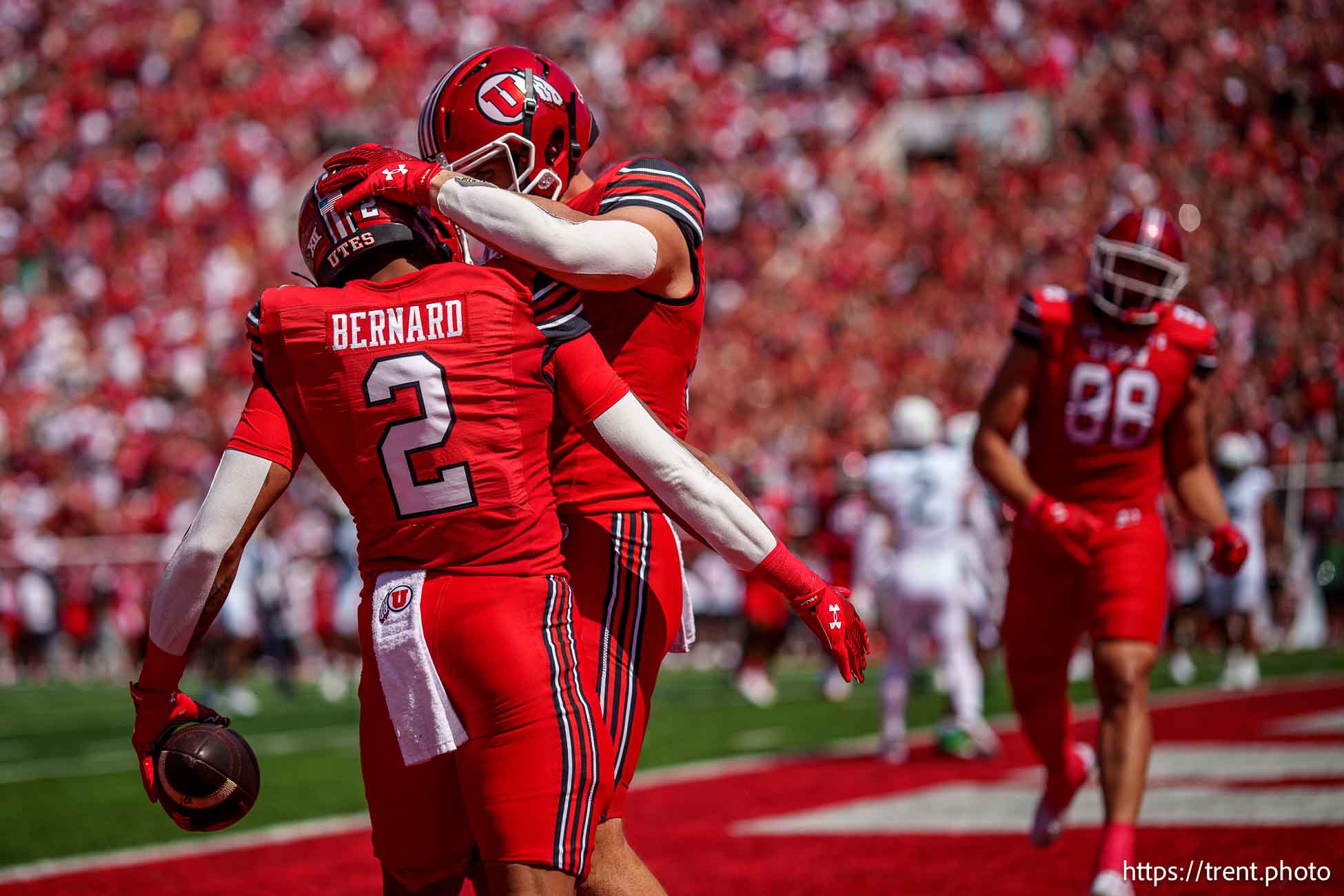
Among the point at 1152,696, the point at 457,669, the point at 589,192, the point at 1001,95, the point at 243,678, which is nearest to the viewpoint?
the point at 457,669

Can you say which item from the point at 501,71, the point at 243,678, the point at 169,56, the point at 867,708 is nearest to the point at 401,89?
the point at 169,56

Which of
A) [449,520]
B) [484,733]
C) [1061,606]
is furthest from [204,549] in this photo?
[1061,606]

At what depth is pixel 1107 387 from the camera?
17.7 feet

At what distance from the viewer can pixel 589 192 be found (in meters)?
3.40

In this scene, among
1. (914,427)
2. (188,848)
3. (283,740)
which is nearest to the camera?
(188,848)

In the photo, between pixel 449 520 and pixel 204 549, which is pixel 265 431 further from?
pixel 449 520

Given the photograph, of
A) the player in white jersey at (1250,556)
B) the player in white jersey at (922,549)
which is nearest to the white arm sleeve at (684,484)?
the player in white jersey at (922,549)

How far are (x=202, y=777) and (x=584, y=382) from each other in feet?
3.38

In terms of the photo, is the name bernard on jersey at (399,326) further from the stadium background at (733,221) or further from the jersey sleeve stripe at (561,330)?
the stadium background at (733,221)

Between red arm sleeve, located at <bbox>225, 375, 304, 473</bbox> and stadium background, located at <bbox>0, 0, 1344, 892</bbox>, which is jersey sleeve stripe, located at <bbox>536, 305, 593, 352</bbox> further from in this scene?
stadium background, located at <bbox>0, 0, 1344, 892</bbox>

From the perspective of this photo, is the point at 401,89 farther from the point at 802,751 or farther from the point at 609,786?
the point at 609,786

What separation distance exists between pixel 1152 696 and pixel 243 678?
9788 millimetres

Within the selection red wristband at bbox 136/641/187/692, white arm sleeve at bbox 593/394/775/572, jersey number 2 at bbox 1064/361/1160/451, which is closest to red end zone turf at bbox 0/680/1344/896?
jersey number 2 at bbox 1064/361/1160/451

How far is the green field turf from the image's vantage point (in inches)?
295
